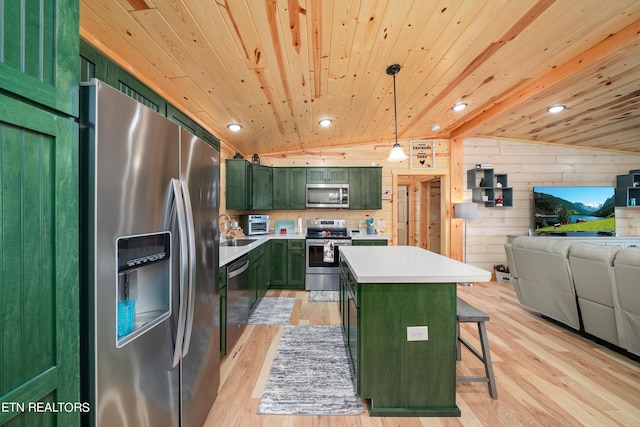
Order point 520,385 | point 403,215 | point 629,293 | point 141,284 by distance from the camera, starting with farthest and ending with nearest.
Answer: point 403,215 < point 629,293 < point 520,385 < point 141,284

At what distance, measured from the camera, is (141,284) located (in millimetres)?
1071

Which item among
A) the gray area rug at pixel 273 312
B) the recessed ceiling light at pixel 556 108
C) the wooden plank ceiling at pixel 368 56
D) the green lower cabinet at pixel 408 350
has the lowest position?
the gray area rug at pixel 273 312

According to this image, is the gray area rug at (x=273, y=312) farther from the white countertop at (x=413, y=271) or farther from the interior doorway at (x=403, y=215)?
the interior doorway at (x=403, y=215)

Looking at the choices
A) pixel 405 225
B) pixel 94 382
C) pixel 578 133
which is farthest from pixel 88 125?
pixel 405 225

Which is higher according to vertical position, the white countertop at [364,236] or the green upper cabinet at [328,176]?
the green upper cabinet at [328,176]

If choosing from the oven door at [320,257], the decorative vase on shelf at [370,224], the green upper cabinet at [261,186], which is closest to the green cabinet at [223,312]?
the oven door at [320,257]

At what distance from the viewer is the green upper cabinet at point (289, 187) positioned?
464cm

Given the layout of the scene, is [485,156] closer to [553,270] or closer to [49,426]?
[553,270]

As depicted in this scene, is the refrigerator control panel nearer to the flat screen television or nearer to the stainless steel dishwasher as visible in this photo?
the stainless steel dishwasher

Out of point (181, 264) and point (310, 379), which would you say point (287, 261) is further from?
point (181, 264)

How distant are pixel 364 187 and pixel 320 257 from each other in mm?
1509

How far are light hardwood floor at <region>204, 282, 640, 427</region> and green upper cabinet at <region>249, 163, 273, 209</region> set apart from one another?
2.21 metres

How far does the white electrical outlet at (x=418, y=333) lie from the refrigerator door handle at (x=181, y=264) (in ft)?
4.27

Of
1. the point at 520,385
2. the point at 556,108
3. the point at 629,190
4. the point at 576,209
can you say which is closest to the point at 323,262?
the point at 520,385
